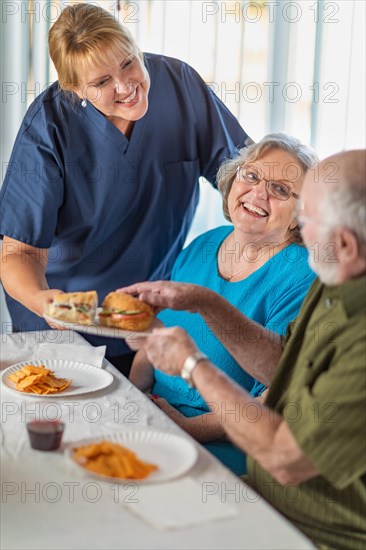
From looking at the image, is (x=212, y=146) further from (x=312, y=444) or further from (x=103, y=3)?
(x=312, y=444)

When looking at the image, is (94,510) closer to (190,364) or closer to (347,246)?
(190,364)

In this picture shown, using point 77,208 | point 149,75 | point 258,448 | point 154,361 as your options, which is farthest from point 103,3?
point 258,448

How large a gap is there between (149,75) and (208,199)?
1118 millimetres

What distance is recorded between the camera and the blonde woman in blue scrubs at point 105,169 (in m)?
2.18

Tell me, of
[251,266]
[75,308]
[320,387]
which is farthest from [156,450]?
[251,266]

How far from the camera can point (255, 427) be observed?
132 cm

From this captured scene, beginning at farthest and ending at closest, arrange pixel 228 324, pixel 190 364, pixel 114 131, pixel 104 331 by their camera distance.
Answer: pixel 114 131
pixel 228 324
pixel 104 331
pixel 190 364

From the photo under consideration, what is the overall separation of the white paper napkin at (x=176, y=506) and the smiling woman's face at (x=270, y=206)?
0.97 m

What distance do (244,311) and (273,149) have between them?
1.50 feet

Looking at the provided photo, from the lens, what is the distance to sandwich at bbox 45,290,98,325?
1779 millimetres

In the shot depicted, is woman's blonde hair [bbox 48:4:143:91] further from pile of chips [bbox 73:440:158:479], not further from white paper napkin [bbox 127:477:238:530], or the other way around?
white paper napkin [bbox 127:477:238:530]

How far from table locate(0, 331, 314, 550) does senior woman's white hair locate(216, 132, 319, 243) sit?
2.91ft

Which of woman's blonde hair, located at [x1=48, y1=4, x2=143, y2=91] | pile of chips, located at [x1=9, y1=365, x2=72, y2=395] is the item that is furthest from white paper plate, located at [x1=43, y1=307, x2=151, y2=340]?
woman's blonde hair, located at [x1=48, y1=4, x2=143, y2=91]

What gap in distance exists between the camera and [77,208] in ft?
7.97
